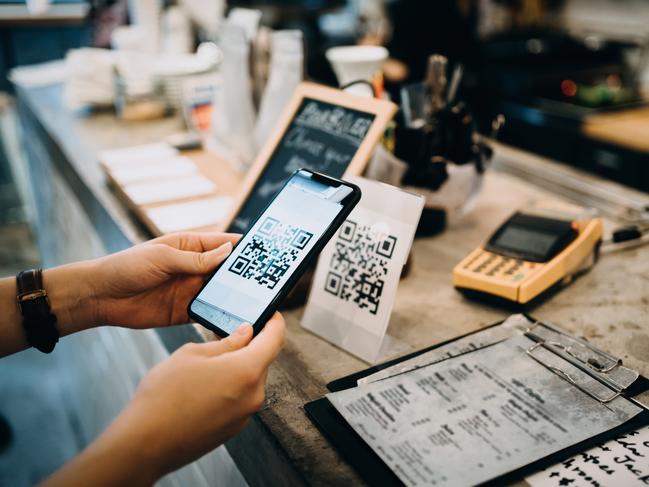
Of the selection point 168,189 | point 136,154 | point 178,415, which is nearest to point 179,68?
point 136,154

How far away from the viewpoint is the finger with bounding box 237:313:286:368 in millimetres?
729

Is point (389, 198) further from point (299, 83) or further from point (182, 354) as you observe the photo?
point (299, 83)

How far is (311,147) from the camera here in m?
1.23

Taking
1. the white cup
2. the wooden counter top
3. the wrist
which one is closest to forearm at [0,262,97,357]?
the wrist

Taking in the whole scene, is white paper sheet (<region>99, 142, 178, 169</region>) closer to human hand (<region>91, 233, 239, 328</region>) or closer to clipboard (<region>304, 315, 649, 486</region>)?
human hand (<region>91, 233, 239, 328</region>)

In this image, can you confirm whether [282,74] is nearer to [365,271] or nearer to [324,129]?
[324,129]

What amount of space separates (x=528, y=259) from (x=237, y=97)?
0.98 meters

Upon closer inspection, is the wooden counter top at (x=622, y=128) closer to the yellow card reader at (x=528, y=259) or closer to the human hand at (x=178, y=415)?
the yellow card reader at (x=528, y=259)

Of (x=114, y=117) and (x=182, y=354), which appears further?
(x=114, y=117)

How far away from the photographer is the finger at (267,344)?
729mm

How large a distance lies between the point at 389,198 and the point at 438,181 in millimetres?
340

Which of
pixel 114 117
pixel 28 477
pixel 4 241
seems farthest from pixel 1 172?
pixel 28 477

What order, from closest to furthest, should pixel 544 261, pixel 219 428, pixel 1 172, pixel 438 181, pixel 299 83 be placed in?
pixel 219 428 → pixel 544 261 → pixel 438 181 → pixel 299 83 → pixel 1 172

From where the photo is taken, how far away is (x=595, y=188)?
159 cm
